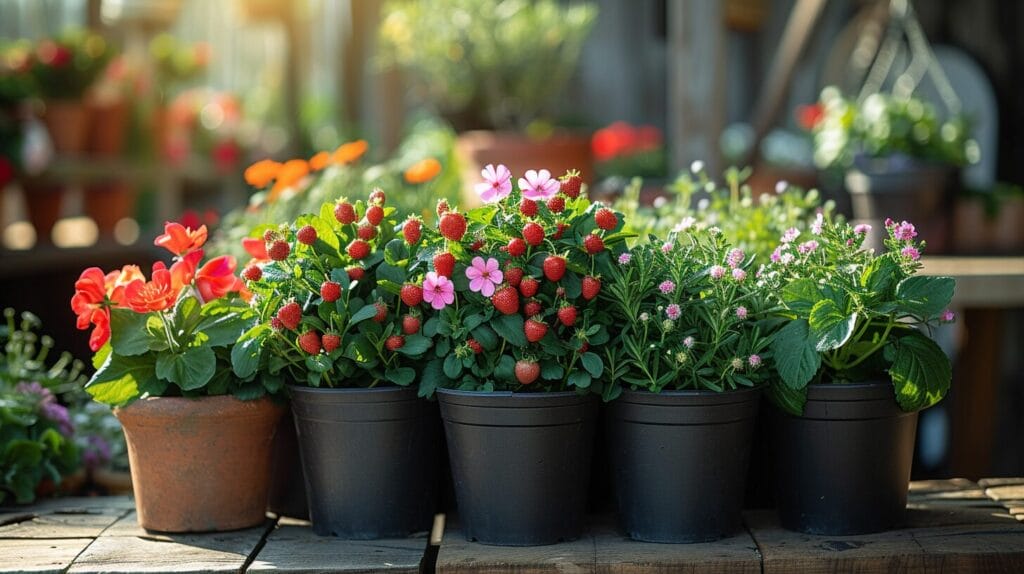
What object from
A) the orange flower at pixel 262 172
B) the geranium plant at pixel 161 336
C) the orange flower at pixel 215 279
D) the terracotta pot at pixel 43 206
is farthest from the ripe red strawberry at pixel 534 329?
the terracotta pot at pixel 43 206

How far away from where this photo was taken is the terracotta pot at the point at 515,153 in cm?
349

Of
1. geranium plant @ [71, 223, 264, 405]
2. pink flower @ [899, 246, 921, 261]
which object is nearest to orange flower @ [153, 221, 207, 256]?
geranium plant @ [71, 223, 264, 405]

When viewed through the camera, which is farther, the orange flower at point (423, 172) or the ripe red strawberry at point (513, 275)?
the orange flower at point (423, 172)

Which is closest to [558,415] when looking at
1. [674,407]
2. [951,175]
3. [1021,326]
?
[674,407]

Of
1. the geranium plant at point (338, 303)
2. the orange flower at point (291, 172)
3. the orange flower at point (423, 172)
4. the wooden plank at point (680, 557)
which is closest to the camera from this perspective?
the wooden plank at point (680, 557)

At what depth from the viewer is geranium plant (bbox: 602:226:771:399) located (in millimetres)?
1624

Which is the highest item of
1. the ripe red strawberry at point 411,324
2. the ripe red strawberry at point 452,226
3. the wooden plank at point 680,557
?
the ripe red strawberry at point 452,226

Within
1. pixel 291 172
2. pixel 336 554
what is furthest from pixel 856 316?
pixel 291 172

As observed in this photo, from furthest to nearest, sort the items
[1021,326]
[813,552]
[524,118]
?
[1021,326] < [524,118] < [813,552]

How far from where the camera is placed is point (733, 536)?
1677 mm

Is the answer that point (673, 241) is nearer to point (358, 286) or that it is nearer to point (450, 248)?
point (450, 248)

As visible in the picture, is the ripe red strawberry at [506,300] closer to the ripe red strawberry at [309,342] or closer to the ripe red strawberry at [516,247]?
the ripe red strawberry at [516,247]

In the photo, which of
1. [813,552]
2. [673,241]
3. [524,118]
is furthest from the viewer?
[524,118]

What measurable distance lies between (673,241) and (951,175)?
193 cm
